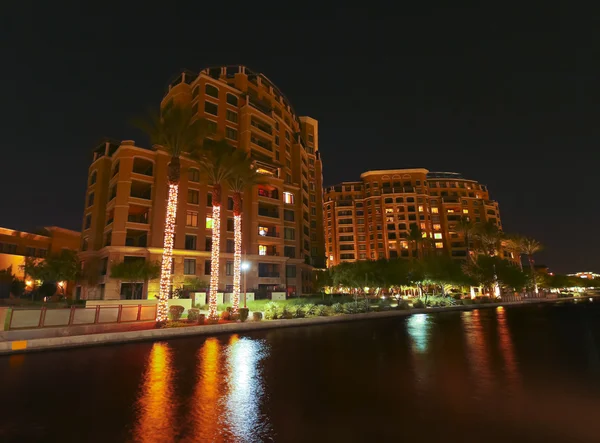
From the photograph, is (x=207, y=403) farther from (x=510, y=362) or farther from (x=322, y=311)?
(x=322, y=311)

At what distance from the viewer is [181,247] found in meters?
45.4

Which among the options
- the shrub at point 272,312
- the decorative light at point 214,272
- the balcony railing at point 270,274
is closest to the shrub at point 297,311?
the shrub at point 272,312

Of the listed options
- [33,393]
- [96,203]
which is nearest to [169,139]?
[33,393]

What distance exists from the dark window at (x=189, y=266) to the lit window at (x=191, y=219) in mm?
5046

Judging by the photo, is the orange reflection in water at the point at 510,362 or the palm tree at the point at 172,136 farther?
the palm tree at the point at 172,136

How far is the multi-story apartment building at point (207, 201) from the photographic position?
4434 centimetres

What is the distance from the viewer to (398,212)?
123m

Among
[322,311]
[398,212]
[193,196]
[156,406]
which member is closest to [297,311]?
[322,311]

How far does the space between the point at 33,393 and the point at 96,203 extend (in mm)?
47960

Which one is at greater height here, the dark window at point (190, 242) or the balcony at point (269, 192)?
the balcony at point (269, 192)

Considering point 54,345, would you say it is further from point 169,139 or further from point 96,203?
point 96,203

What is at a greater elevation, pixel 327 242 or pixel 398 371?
pixel 327 242

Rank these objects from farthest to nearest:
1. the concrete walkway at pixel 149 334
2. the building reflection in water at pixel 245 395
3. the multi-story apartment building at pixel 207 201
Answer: the multi-story apartment building at pixel 207 201 → the concrete walkway at pixel 149 334 → the building reflection in water at pixel 245 395

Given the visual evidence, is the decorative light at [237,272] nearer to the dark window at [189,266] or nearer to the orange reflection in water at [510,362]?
the dark window at [189,266]
